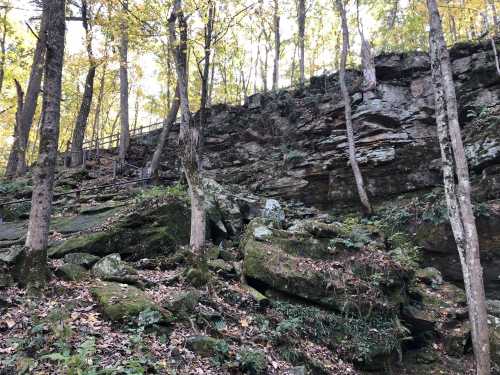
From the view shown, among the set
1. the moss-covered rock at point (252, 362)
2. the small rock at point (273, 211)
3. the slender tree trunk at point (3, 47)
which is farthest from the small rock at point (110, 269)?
the slender tree trunk at point (3, 47)

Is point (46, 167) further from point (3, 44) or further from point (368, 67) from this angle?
point (3, 44)

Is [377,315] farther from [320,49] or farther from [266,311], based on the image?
[320,49]

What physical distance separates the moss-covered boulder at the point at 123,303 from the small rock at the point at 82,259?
1.57 m

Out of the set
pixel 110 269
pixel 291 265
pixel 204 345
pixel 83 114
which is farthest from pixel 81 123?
pixel 204 345

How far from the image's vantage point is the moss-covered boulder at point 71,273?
7559 millimetres

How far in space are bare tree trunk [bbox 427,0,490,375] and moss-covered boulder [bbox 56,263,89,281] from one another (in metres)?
8.54

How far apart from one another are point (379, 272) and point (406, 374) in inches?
92.4

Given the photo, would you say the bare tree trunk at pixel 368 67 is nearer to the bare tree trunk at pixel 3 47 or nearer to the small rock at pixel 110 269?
the small rock at pixel 110 269

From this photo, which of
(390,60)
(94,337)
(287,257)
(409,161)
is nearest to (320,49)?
(390,60)

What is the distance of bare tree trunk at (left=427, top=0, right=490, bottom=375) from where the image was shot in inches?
299

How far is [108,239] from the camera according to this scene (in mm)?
9766

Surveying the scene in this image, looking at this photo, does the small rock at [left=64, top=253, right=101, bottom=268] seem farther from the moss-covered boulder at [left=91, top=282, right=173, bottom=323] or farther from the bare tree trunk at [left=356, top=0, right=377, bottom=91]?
the bare tree trunk at [left=356, top=0, right=377, bottom=91]

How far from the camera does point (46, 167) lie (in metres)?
7.39

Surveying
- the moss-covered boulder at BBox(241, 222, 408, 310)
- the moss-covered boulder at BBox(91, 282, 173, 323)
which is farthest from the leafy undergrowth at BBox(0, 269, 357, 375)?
the moss-covered boulder at BBox(241, 222, 408, 310)
